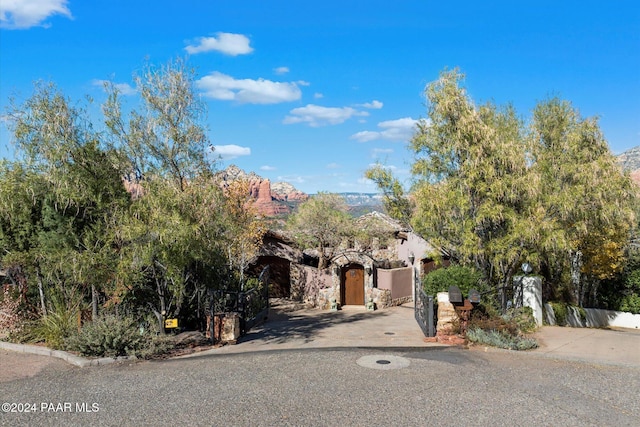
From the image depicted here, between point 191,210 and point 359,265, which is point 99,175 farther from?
point 359,265

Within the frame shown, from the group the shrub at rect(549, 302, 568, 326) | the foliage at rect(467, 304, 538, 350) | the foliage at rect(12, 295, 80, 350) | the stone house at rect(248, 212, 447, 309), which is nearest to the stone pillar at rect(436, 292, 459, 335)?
the foliage at rect(467, 304, 538, 350)

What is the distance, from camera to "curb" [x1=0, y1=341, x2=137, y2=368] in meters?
9.97

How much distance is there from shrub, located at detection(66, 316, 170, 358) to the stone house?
1196 cm

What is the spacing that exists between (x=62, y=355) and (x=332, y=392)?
6.75 m

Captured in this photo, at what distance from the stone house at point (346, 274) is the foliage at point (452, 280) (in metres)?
6.05

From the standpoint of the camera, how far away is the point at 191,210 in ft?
38.9

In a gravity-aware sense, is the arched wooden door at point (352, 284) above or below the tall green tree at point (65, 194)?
below

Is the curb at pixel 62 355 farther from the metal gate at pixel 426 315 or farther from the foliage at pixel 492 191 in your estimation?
the foliage at pixel 492 191

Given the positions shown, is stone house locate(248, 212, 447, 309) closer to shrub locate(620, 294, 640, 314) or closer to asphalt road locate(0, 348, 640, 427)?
shrub locate(620, 294, 640, 314)

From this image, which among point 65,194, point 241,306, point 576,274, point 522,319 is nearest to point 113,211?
point 65,194

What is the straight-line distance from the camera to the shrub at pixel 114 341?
10.4 m

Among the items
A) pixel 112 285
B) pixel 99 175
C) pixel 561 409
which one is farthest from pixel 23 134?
pixel 561 409

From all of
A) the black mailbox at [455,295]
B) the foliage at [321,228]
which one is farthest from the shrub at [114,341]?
the foliage at [321,228]

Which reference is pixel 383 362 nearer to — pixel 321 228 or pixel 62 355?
pixel 62 355
